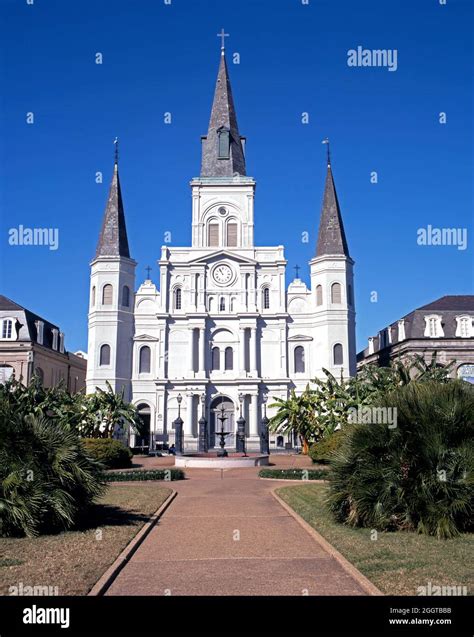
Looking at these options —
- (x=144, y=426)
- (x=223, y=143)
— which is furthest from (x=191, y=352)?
(x=223, y=143)

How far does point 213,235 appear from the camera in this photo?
2286 inches

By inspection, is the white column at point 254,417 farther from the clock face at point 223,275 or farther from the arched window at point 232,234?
the arched window at point 232,234

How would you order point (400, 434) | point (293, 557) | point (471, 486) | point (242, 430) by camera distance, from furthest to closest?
point (242, 430), point (400, 434), point (471, 486), point (293, 557)

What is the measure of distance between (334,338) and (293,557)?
4281 cm

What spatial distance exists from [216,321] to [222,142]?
18864 millimetres

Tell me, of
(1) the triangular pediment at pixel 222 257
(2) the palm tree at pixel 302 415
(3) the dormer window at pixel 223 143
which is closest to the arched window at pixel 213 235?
(1) the triangular pediment at pixel 222 257

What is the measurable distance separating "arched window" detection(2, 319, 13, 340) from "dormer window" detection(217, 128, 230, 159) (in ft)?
84.2

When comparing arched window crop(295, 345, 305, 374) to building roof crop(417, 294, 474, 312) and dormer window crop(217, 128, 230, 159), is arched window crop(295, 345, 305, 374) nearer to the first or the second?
building roof crop(417, 294, 474, 312)

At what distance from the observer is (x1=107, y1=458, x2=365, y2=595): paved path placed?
29.7 ft

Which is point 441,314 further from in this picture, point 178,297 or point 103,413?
point 103,413

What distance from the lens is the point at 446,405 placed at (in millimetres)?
13531

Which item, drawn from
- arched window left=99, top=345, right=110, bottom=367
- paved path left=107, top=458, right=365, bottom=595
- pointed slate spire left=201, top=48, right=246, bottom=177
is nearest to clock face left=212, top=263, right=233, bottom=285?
pointed slate spire left=201, top=48, right=246, bottom=177
